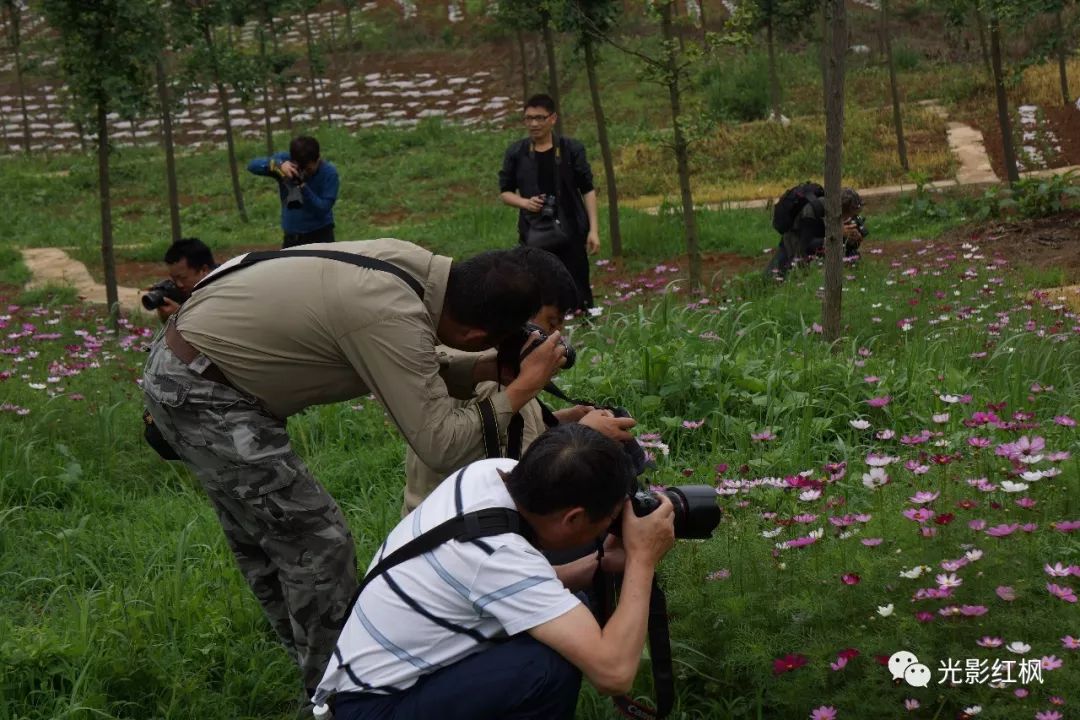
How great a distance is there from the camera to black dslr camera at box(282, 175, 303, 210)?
7.83 meters

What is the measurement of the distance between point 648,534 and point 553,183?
510cm

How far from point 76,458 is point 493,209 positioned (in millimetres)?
10335

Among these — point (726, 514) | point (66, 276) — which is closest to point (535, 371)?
point (726, 514)

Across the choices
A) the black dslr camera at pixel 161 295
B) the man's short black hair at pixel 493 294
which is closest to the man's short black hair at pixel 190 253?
the black dslr camera at pixel 161 295

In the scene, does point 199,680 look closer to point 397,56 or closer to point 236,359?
point 236,359

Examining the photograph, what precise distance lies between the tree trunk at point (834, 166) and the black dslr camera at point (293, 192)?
344cm

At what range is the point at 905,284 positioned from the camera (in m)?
7.55

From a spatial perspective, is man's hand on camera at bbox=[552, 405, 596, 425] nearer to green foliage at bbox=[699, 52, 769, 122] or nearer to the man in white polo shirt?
the man in white polo shirt

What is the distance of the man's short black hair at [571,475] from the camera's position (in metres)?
2.54

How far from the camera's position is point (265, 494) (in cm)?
325

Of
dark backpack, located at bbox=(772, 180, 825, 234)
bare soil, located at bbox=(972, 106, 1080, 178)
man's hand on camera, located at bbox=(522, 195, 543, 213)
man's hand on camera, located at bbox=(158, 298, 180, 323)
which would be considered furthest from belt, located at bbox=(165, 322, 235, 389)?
bare soil, located at bbox=(972, 106, 1080, 178)

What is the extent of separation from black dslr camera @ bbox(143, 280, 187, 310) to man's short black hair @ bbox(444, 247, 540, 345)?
3522 millimetres

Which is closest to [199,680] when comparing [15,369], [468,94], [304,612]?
[304,612]

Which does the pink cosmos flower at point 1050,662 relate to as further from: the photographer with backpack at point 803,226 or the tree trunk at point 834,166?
the photographer with backpack at point 803,226
